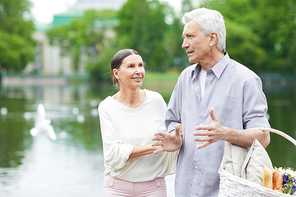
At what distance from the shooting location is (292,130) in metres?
13.1

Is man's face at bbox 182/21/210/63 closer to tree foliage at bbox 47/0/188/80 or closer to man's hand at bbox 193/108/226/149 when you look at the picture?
man's hand at bbox 193/108/226/149

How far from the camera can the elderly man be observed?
245 centimetres

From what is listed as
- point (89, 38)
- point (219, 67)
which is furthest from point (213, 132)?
point (89, 38)

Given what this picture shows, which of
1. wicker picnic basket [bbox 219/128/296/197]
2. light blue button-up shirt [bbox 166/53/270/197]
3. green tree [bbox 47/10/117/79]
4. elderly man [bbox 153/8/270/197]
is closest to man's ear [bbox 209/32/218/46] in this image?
elderly man [bbox 153/8/270/197]

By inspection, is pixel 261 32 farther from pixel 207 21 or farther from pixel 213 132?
pixel 213 132

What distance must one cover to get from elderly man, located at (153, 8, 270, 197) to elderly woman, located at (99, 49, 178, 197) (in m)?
0.26

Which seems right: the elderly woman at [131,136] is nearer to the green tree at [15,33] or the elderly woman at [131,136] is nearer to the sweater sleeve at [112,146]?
the sweater sleeve at [112,146]

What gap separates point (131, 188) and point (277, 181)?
1.13 metres

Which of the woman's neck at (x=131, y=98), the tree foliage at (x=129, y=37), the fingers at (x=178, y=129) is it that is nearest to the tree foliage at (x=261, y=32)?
the tree foliage at (x=129, y=37)

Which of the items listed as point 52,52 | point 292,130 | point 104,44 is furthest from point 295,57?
point 52,52

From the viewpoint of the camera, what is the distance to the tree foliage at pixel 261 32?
56.5m

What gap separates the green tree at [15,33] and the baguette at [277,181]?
57.2 m

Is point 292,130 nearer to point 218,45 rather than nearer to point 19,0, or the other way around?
point 218,45

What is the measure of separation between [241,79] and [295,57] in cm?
5909
